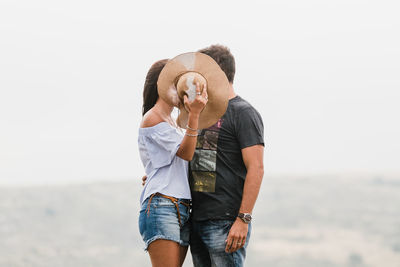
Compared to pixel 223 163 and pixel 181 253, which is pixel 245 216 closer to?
pixel 223 163

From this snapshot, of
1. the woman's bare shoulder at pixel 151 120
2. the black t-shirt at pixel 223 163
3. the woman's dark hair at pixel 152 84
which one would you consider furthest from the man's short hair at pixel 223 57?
the woman's bare shoulder at pixel 151 120

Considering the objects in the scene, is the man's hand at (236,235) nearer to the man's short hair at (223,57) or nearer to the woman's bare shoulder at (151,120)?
the woman's bare shoulder at (151,120)

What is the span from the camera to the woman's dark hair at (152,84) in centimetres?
472

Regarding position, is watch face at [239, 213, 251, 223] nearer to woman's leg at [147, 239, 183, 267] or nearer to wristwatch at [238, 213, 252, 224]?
wristwatch at [238, 213, 252, 224]

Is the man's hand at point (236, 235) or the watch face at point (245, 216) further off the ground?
the watch face at point (245, 216)

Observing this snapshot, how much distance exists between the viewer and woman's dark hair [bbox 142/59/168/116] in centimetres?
472

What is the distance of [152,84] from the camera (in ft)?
15.5

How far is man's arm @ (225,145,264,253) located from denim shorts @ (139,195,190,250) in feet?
1.18

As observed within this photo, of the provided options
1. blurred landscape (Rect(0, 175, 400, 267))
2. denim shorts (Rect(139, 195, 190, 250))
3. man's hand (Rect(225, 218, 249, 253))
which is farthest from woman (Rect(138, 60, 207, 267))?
blurred landscape (Rect(0, 175, 400, 267))
